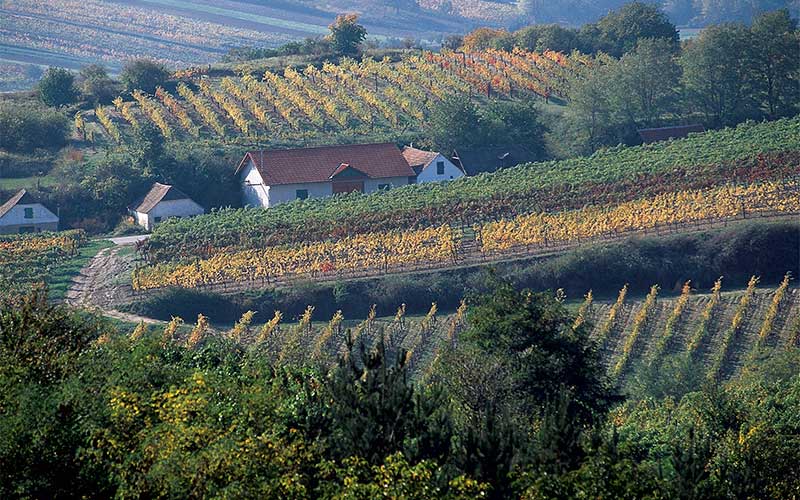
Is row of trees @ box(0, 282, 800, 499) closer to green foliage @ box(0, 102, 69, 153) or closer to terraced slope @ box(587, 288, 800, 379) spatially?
terraced slope @ box(587, 288, 800, 379)

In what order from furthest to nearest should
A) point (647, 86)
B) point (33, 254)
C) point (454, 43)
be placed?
1. point (454, 43)
2. point (647, 86)
3. point (33, 254)

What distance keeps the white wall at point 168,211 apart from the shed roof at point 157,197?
0.39 ft

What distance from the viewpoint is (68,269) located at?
1382 inches

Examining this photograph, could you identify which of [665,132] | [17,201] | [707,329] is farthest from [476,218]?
[17,201]

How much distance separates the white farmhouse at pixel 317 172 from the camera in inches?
1699

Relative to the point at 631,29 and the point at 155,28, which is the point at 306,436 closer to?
the point at 631,29

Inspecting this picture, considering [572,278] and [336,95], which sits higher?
[336,95]

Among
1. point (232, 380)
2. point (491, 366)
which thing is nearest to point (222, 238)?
point (491, 366)

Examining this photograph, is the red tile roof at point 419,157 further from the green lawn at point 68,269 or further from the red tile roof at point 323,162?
the green lawn at point 68,269

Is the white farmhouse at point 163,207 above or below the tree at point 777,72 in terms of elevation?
below

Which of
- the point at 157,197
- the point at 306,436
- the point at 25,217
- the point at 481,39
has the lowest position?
the point at 25,217

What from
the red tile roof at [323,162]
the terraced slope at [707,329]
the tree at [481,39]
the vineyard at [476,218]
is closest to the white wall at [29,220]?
the vineyard at [476,218]

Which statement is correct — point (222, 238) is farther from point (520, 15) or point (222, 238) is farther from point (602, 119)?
point (520, 15)

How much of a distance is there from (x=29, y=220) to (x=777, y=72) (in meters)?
29.5
